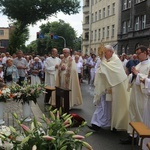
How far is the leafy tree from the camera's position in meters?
31.4

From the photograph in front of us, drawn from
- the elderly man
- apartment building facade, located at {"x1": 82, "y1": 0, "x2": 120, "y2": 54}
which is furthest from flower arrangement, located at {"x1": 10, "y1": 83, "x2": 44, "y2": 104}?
apartment building facade, located at {"x1": 82, "y1": 0, "x2": 120, "y2": 54}

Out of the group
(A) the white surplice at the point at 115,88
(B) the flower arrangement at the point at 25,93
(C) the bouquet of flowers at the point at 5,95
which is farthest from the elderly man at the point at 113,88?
(C) the bouquet of flowers at the point at 5,95

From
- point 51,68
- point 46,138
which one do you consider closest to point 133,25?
point 51,68

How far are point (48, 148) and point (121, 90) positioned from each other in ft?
14.1

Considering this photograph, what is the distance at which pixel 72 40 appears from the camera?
77.9 metres

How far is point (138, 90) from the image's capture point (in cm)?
606

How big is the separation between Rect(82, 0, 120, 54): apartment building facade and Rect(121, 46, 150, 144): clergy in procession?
3527 centimetres

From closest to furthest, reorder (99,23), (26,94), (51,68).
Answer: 1. (26,94)
2. (51,68)
3. (99,23)

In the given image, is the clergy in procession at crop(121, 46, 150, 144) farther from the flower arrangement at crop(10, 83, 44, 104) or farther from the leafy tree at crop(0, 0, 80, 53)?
the leafy tree at crop(0, 0, 80, 53)

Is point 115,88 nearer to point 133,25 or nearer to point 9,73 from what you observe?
point 9,73

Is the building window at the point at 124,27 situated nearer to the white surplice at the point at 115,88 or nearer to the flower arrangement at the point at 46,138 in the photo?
the white surplice at the point at 115,88

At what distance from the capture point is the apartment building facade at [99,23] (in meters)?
45.6

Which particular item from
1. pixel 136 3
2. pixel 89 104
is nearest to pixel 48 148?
pixel 89 104

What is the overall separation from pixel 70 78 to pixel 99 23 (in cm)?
4465
